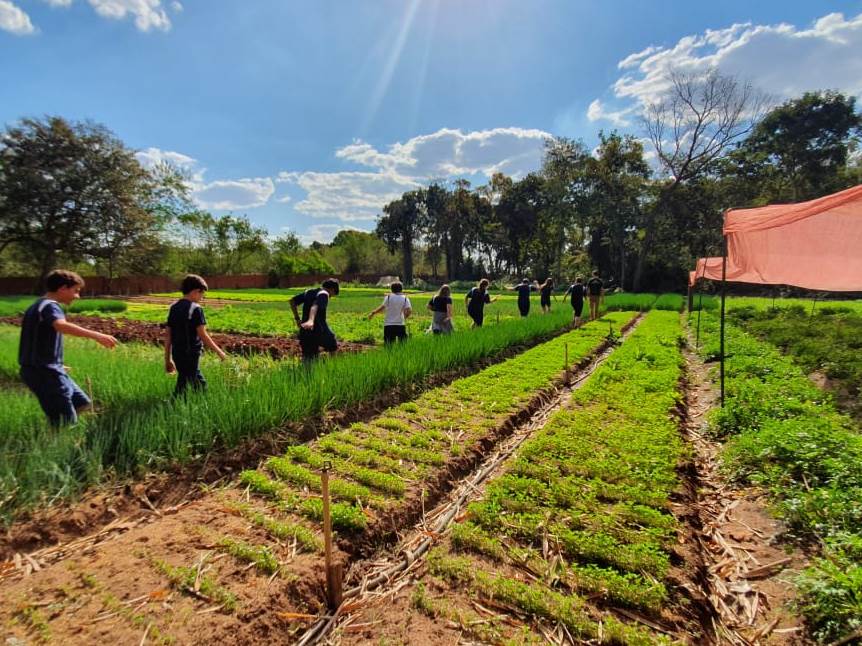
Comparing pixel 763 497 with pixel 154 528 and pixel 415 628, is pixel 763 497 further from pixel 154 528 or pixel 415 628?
pixel 154 528

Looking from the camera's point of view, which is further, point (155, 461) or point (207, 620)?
point (155, 461)

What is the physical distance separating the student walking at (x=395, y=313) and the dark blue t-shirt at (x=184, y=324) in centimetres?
300

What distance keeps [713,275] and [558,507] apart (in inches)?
634

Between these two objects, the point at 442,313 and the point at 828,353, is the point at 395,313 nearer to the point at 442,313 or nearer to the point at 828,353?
the point at 442,313

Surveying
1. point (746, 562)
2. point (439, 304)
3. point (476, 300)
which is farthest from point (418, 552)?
point (476, 300)

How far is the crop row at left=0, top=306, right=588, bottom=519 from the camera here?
8.80ft

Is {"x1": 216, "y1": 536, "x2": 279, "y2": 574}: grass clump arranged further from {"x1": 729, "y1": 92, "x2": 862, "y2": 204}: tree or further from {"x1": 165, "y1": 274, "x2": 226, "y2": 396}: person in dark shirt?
{"x1": 729, "y1": 92, "x2": 862, "y2": 204}: tree

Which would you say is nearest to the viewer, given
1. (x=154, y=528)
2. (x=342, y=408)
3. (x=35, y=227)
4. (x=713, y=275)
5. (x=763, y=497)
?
(x=154, y=528)

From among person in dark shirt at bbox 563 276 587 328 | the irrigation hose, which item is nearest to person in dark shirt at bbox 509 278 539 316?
person in dark shirt at bbox 563 276 587 328

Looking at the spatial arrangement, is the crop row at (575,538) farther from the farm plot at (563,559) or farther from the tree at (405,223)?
the tree at (405,223)

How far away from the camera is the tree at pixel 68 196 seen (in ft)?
91.1

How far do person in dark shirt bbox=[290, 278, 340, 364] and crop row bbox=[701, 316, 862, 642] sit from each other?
4.89 metres

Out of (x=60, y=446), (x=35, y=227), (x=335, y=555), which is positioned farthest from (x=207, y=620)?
(x=35, y=227)

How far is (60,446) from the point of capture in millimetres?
2801
